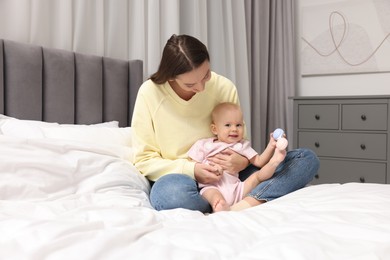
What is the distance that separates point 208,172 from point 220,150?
0.14 metres

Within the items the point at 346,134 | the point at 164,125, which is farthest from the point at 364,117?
the point at 164,125

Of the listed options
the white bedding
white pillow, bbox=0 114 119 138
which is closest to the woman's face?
the white bedding

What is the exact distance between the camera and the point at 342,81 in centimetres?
360

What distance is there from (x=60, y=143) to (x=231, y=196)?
2.07ft

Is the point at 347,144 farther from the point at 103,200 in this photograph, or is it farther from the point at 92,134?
the point at 103,200

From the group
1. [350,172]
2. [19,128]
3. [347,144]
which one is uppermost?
[19,128]

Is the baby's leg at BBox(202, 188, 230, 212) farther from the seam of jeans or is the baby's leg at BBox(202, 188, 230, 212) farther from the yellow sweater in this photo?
the yellow sweater

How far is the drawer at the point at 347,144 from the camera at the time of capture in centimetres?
299

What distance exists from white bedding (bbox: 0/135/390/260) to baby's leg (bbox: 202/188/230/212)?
19 centimetres

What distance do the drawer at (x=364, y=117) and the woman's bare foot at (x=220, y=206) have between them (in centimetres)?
196

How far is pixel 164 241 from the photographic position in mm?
827

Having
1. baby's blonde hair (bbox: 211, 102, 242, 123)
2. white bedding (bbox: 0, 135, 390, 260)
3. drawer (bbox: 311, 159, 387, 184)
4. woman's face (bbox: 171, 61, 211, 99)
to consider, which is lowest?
drawer (bbox: 311, 159, 387, 184)

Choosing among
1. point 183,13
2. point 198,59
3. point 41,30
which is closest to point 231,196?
point 198,59

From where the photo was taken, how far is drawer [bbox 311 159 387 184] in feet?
9.84
